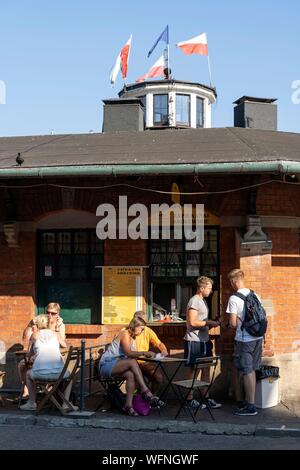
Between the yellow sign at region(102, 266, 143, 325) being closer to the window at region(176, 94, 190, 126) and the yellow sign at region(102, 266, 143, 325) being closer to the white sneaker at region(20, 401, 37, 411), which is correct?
the white sneaker at region(20, 401, 37, 411)

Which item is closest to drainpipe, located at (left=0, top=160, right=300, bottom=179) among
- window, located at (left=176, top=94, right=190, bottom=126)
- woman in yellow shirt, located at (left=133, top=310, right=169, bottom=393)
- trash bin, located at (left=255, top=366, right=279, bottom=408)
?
woman in yellow shirt, located at (left=133, top=310, right=169, bottom=393)

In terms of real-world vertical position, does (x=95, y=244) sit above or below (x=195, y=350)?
above

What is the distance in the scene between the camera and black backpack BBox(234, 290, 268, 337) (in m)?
8.15

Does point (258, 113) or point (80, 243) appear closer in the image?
point (80, 243)

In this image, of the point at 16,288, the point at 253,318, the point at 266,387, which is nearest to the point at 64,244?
the point at 16,288

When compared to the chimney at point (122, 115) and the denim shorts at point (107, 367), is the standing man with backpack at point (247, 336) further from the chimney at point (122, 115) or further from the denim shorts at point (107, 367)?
the chimney at point (122, 115)

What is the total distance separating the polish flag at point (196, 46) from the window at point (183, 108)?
3513 centimetres

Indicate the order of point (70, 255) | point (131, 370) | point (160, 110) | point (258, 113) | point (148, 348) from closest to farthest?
point (131, 370), point (148, 348), point (70, 255), point (258, 113), point (160, 110)

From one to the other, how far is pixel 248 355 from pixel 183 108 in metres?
47.7

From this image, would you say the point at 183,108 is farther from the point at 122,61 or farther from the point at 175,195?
the point at 175,195

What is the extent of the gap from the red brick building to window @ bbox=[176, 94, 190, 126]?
4394 cm

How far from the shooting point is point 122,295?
9.72 meters

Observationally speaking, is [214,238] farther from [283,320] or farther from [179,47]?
[179,47]
